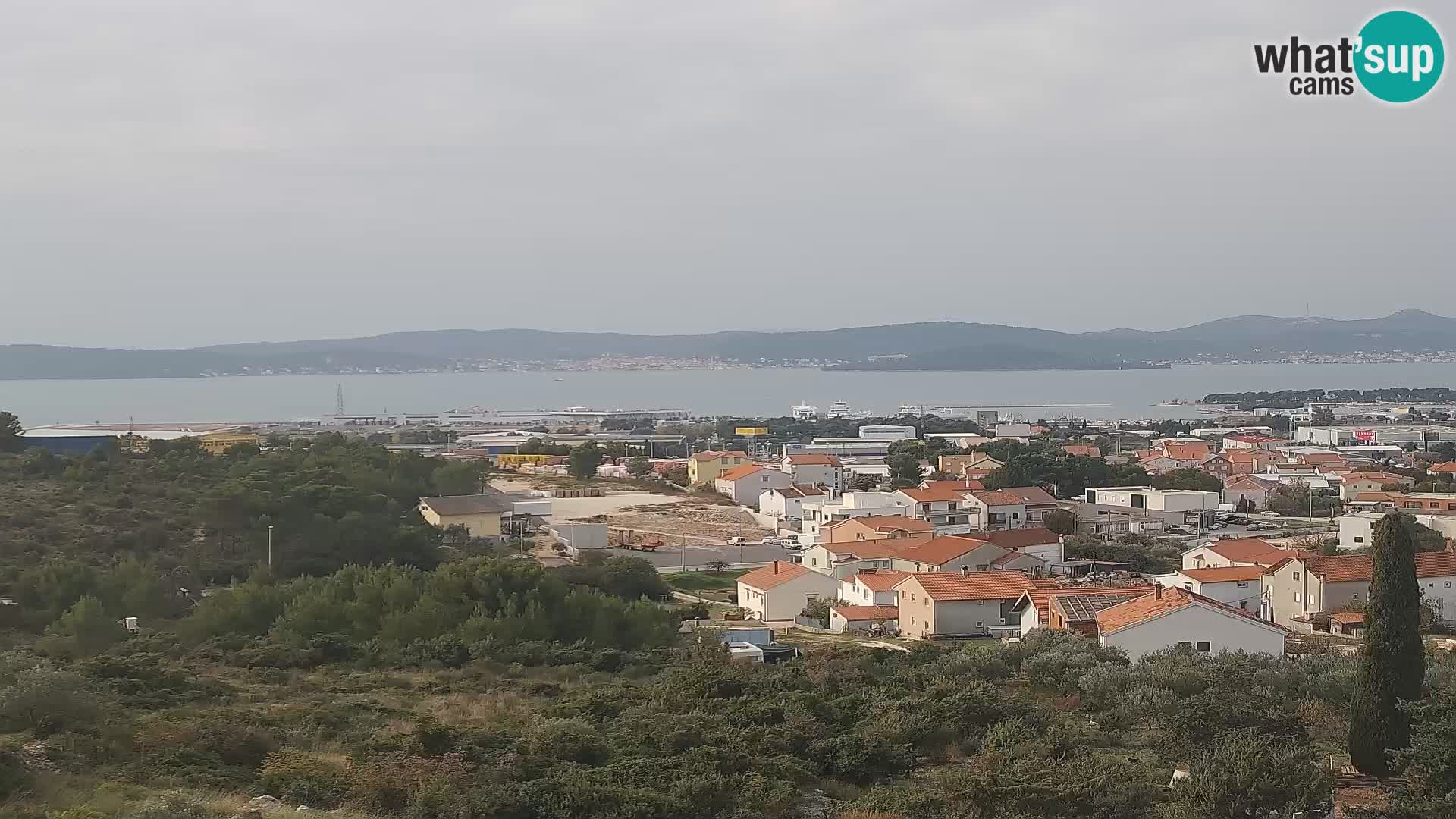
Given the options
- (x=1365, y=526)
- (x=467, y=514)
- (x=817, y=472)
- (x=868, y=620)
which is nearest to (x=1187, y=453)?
(x=817, y=472)

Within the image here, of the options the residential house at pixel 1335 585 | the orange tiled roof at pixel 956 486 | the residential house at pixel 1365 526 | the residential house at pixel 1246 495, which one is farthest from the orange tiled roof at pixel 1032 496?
the residential house at pixel 1335 585

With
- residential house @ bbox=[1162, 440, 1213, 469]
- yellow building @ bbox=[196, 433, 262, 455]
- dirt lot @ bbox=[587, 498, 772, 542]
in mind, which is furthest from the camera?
yellow building @ bbox=[196, 433, 262, 455]

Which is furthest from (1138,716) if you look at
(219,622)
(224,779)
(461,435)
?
(461,435)

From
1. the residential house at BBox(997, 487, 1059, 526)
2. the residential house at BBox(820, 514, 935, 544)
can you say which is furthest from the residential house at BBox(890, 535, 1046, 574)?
the residential house at BBox(997, 487, 1059, 526)

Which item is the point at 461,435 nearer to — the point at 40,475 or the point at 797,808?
the point at 40,475

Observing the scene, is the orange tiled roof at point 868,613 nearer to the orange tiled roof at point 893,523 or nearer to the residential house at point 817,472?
the orange tiled roof at point 893,523

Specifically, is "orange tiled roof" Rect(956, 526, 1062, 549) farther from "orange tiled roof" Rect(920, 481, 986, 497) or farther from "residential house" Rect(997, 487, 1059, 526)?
"orange tiled roof" Rect(920, 481, 986, 497)
